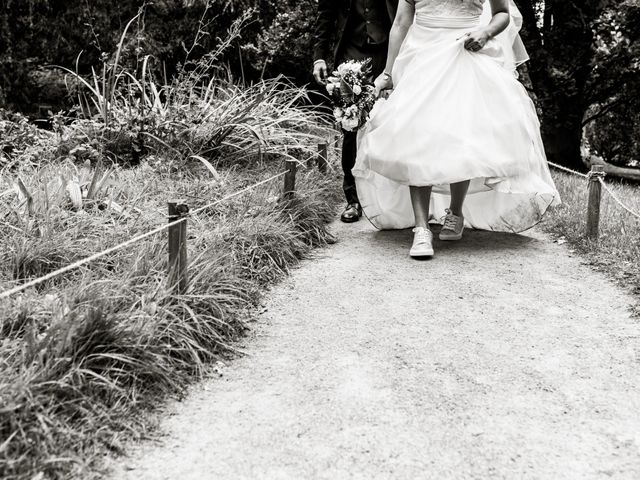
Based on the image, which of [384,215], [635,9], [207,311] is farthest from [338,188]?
[635,9]

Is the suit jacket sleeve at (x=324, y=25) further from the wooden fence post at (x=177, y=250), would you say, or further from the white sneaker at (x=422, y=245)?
the wooden fence post at (x=177, y=250)

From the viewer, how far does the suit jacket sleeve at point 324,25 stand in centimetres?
583

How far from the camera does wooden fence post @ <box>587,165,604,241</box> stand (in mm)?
5008

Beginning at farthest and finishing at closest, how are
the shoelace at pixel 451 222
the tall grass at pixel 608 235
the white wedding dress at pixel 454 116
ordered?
the shoelace at pixel 451 222 → the white wedding dress at pixel 454 116 → the tall grass at pixel 608 235

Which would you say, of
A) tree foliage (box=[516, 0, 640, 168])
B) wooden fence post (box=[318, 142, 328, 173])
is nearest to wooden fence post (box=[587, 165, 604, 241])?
wooden fence post (box=[318, 142, 328, 173])

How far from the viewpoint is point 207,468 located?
6.98 feet

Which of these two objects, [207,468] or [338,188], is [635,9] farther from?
[207,468]

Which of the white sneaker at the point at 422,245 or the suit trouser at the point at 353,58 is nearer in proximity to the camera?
the white sneaker at the point at 422,245

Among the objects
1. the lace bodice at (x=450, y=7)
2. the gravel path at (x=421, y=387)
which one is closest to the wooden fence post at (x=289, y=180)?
the gravel path at (x=421, y=387)

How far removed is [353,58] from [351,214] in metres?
1.28

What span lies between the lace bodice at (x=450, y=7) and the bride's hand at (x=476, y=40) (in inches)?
7.3

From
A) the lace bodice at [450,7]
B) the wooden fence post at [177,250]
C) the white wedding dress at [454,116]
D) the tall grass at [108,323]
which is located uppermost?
the lace bodice at [450,7]

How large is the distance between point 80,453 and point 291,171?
3.41m

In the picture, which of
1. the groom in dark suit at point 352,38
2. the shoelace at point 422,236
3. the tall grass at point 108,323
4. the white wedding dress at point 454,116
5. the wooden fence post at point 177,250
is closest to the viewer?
the tall grass at point 108,323
